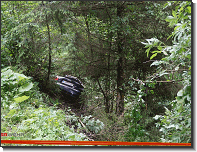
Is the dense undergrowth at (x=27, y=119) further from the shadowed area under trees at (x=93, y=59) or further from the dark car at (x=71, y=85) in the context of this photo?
the dark car at (x=71, y=85)

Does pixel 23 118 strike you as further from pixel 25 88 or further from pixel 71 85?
pixel 71 85

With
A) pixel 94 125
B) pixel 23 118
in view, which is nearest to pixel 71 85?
pixel 94 125

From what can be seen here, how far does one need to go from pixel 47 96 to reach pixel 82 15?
1729 mm

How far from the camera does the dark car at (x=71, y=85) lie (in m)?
4.12

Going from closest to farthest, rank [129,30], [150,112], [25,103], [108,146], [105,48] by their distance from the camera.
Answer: [108,146], [25,103], [150,112], [129,30], [105,48]

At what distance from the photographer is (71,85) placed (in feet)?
14.2

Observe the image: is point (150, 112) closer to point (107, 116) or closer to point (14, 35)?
point (107, 116)

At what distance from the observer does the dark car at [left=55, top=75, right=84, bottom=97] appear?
4125 mm

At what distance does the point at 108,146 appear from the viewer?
1.98 m

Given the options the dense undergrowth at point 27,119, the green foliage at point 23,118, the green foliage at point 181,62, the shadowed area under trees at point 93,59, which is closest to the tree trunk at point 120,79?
the shadowed area under trees at point 93,59

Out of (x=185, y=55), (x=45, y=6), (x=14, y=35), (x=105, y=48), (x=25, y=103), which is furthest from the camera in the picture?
(x=105, y=48)

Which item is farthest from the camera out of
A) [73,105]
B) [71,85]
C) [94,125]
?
[71,85]

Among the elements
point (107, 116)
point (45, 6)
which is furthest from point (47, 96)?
point (45, 6)

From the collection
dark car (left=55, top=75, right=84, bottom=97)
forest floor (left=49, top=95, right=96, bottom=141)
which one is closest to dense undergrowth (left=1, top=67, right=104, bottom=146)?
forest floor (left=49, top=95, right=96, bottom=141)
